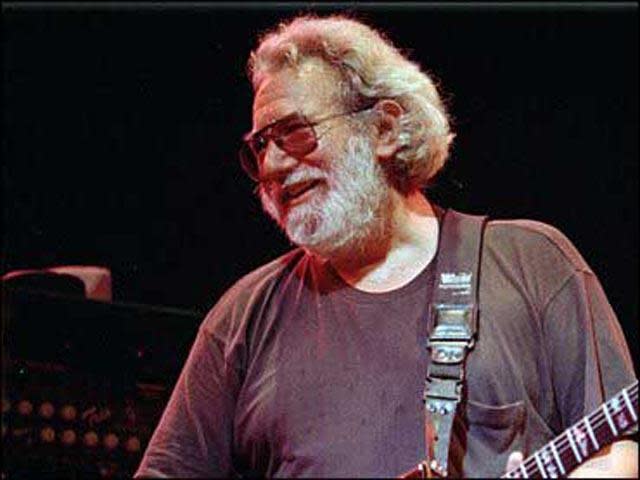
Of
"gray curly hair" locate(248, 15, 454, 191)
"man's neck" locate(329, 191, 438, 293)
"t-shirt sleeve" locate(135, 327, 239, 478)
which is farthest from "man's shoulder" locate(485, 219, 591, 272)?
"t-shirt sleeve" locate(135, 327, 239, 478)

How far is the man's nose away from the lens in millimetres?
Answer: 2746

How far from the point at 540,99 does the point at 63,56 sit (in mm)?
1539

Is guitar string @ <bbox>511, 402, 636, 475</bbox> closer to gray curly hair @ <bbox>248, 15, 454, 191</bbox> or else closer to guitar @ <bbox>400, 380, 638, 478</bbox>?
guitar @ <bbox>400, 380, 638, 478</bbox>

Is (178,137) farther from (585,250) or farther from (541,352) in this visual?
(541,352)

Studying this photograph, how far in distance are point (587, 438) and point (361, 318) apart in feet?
1.91

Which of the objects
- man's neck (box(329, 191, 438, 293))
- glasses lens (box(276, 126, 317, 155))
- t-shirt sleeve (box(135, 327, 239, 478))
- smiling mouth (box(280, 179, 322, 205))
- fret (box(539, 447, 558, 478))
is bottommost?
t-shirt sleeve (box(135, 327, 239, 478))

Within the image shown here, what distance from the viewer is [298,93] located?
2.78 metres

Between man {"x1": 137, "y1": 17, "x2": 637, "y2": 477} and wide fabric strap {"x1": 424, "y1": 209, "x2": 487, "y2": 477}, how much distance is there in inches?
1.0

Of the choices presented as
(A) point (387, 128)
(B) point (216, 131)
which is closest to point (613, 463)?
(A) point (387, 128)

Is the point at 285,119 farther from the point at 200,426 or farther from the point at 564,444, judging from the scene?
the point at 564,444

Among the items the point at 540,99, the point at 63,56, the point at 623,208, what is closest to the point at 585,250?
the point at 623,208

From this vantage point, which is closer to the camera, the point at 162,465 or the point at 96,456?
the point at 162,465

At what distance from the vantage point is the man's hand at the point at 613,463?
2.39m

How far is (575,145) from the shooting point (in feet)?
12.3
